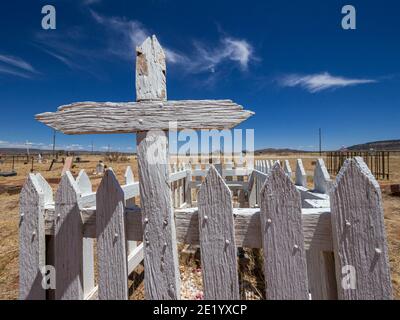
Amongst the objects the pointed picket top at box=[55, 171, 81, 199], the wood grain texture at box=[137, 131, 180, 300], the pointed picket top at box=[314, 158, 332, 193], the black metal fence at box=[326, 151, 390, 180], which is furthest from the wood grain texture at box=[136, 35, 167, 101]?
the black metal fence at box=[326, 151, 390, 180]

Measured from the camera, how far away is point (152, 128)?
1.00m

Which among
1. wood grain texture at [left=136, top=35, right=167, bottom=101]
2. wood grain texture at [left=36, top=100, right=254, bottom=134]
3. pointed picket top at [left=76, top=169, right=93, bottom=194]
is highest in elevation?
wood grain texture at [left=136, top=35, right=167, bottom=101]

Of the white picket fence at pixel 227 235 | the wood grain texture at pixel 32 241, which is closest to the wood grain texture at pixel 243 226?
the white picket fence at pixel 227 235

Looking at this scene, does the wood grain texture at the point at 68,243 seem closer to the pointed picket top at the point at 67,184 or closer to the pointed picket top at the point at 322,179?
the pointed picket top at the point at 67,184

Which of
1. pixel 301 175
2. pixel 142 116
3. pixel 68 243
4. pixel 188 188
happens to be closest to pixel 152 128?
pixel 142 116

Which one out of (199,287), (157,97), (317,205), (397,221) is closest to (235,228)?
(317,205)

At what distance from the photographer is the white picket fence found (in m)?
0.92

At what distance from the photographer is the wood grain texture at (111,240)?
1.10 metres

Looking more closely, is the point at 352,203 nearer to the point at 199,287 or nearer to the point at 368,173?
the point at 368,173

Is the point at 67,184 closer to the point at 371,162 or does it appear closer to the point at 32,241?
the point at 32,241

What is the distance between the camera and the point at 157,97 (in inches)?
39.9

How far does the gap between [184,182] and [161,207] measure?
3.97 meters

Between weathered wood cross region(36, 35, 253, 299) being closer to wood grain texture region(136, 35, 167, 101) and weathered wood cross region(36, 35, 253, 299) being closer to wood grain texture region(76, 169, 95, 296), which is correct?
wood grain texture region(136, 35, 167, 101)

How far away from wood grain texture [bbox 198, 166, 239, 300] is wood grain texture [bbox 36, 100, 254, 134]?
24 centimetres
